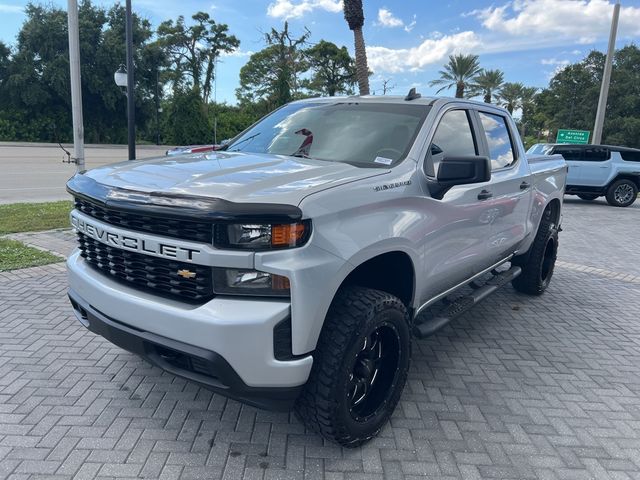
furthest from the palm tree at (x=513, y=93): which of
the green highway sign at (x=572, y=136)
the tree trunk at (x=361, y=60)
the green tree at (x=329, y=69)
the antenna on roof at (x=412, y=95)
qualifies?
the antenna on roof at (x=412, y=95)

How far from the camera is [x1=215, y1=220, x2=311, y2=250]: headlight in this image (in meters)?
2.18

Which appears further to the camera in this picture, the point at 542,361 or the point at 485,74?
the point at 485,74

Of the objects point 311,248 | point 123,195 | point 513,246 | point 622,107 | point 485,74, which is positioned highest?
point 485,74

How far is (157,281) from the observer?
2.45m

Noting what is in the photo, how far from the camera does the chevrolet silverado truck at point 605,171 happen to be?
15.2m

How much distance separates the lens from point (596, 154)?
15.2 metres

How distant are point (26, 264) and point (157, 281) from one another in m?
4.39

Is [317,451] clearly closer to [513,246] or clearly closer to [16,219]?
[513,246]

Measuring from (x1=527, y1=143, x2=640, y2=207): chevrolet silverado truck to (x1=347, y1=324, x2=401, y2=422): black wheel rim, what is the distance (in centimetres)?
1449

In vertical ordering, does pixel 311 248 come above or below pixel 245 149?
below

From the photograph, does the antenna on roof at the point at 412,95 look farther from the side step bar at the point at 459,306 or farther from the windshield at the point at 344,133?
the side step bar at the point at 459,306

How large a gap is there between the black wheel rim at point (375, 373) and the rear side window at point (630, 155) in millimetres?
15620

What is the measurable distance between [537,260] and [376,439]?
3.50m

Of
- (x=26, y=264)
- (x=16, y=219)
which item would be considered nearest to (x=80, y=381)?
(x=26, y=264)
